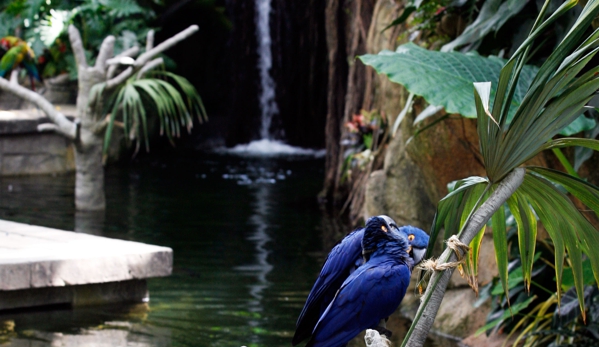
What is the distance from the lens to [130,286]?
4.79 meters

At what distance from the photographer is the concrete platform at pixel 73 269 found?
415cm

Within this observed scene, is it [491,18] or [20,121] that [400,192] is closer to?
[491,18]

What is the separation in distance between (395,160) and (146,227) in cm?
306

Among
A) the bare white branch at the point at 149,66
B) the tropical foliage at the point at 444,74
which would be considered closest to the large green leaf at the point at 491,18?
the tropical foliage at the point at 444,74

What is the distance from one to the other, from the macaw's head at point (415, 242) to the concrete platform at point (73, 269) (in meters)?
2.55

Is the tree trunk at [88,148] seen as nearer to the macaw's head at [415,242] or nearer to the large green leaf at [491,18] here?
the large green leaf at [491,18]

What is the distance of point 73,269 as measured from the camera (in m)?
4.28

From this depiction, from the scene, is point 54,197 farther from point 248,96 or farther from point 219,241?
point 248,96

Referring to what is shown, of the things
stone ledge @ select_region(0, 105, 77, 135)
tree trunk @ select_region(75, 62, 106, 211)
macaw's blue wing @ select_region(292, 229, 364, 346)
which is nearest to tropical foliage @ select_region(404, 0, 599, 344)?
macaw's blue wing @ select_region(292, 229, 364, 346)

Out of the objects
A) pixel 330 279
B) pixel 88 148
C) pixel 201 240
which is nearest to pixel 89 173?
pixel 88 148

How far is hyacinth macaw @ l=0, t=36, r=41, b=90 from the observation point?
1137 centimetres

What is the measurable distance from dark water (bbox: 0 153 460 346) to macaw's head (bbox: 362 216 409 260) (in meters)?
2.17

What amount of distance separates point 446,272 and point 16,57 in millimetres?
10980

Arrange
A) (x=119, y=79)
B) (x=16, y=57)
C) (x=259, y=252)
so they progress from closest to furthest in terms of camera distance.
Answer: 1. (x=259, y=252)
2. (x=119, y=79)
3. (x=16, y=57)
